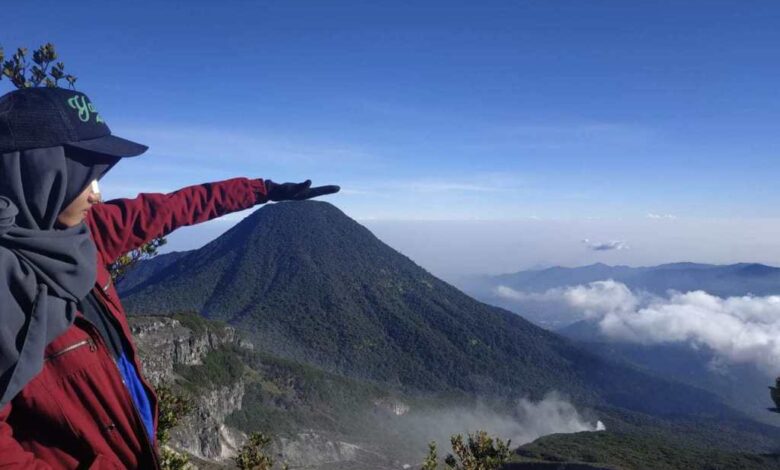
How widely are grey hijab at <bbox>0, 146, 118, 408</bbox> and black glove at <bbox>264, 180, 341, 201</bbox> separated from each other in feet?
7.43

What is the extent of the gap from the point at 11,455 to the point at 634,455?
97818mm

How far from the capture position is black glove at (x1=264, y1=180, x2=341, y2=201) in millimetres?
5176

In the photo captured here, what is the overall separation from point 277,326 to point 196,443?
107 metres

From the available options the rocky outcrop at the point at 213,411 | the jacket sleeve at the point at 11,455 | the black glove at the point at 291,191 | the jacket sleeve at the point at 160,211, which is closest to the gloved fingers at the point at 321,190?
the black glove at the point at 291,191

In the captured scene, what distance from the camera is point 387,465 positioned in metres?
131

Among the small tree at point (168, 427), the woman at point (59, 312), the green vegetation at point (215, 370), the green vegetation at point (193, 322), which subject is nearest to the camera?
the woman at point (59, 312)

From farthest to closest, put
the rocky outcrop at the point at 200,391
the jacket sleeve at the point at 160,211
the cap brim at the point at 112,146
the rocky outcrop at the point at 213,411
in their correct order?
the rocky outcrop at the point at 213,411 < the rocky outcrop at the point at 200,391 < the jacket sleeve at the point at 160,211 < the cap brim at the point at 112,146

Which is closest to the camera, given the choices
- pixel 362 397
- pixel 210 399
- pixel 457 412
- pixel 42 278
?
pixel 42 278

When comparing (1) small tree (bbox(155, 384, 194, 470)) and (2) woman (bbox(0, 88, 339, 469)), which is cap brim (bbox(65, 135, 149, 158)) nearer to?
(2) woman (bbox(0, 88, 339, 469))

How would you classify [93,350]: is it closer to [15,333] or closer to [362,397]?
[15,333]

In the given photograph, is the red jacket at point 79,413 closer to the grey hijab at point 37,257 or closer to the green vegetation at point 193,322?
the grey hijab at point 37,257

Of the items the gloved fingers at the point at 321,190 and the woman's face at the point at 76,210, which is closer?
the woman's face at the point at 76,210

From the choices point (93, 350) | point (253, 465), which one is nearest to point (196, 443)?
point (253, 465)

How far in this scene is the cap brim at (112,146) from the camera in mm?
2853
